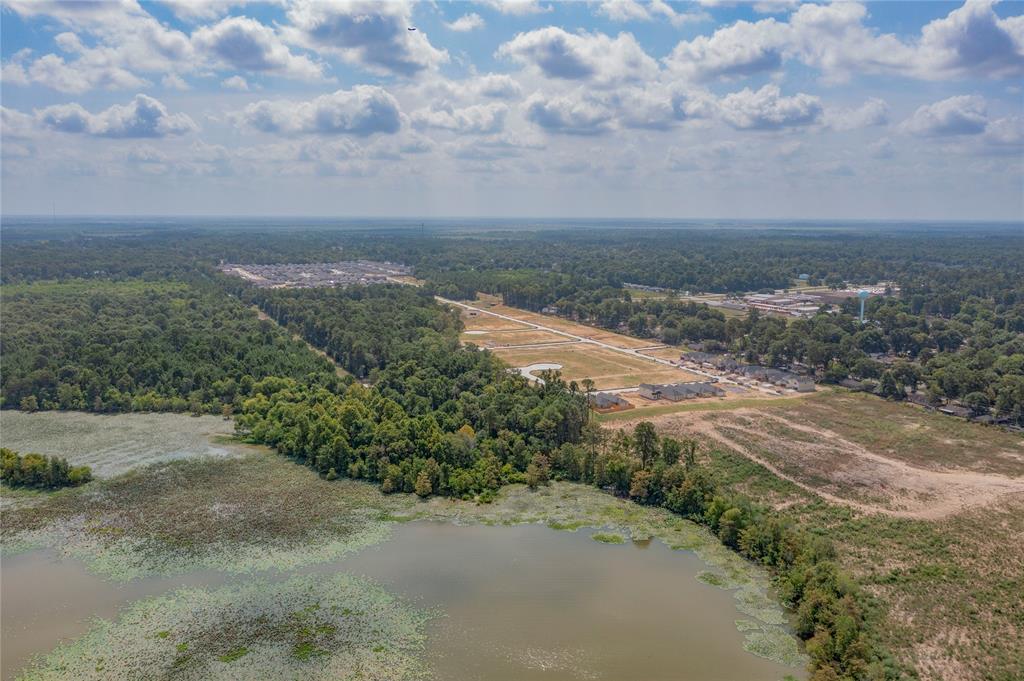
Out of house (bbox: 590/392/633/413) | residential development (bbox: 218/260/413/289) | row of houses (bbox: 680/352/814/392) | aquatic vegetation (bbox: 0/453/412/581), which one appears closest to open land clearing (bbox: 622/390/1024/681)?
row of houses (bbox: 680/352/814/392)

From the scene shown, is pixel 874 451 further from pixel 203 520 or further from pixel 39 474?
pixel 39 474

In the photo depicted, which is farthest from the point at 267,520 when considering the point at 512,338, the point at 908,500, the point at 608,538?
the point at 512,338

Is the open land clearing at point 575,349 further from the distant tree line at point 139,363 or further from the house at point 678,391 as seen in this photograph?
the distant tree line at point 139,363

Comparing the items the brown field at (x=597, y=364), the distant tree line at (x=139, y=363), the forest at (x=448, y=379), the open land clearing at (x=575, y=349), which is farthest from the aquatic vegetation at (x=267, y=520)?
the open land clearing at (x=575, y=349)

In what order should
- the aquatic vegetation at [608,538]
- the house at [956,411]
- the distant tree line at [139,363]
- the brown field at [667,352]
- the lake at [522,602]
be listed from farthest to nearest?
the brown field at [667,352] < the distant tree line at [139,363] < the house at [956,411] < the aquatic vegetation at [608,538] < the lake at [522,602]

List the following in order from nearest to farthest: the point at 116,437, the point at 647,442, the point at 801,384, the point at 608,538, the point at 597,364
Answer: the point at 608,538 < the point at 647,442 < the point at 116,437 < the point at 801,384 < the point at 597,364

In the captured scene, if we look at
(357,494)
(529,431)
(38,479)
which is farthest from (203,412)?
(529,431)

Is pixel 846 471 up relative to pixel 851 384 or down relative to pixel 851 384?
down
